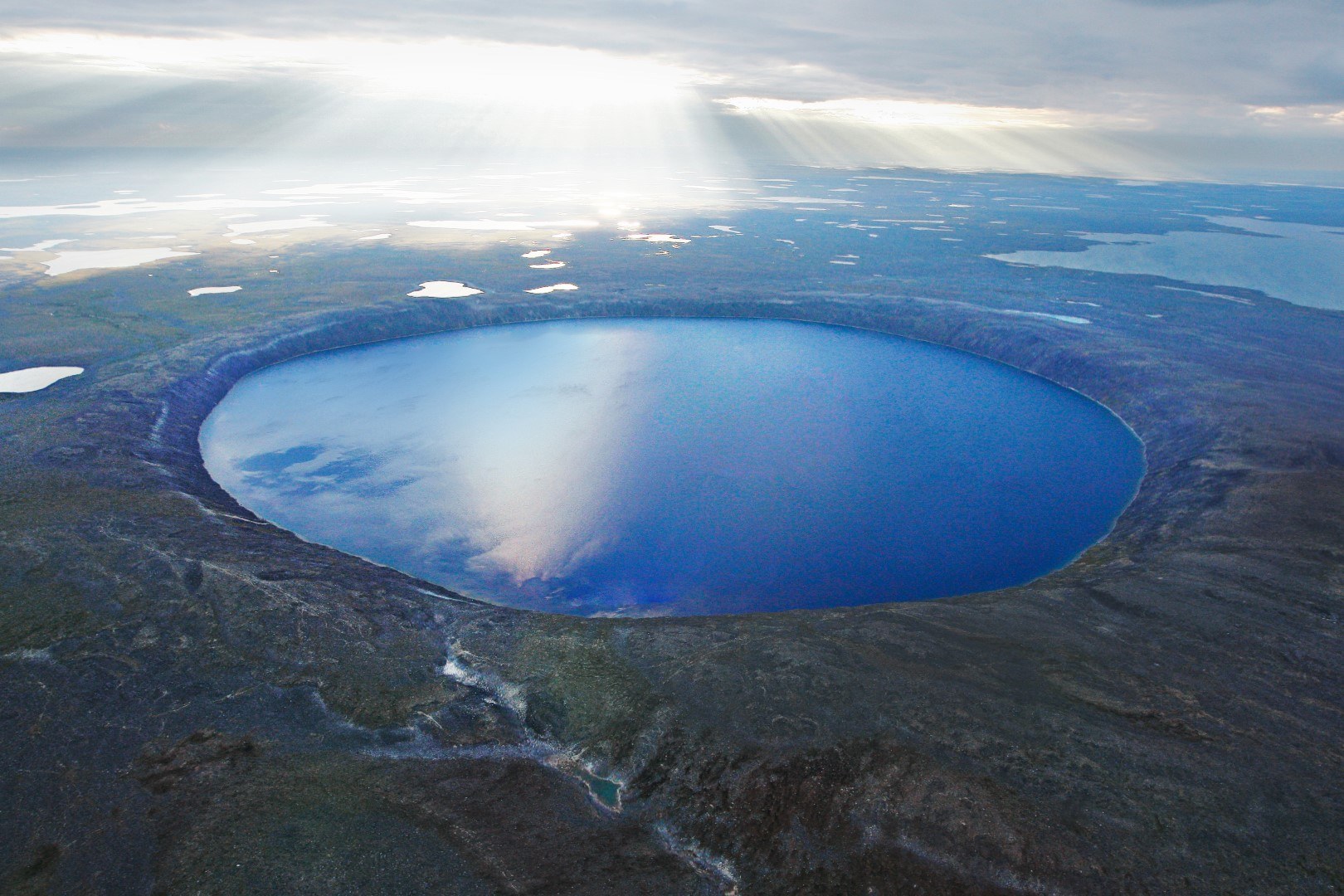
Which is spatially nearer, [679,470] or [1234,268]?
[679,470]

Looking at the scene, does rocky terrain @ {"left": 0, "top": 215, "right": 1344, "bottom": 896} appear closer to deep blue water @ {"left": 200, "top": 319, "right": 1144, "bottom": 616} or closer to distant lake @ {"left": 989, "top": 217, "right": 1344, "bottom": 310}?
deep blue water @ {"left": 200, "top": 319, "right": 1144, "bottom": 616}

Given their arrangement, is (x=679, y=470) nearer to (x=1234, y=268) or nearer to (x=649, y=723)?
(x=649, y=723)

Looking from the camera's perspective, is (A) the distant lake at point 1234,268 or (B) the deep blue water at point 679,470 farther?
(A) the distant lake at point 1234,268

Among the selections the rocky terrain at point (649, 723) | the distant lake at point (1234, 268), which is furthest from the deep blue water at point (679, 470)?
the distant lake at point (1234, 268)

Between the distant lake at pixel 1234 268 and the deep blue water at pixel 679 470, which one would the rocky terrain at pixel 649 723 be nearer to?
the deep blue water at pixel 679 470

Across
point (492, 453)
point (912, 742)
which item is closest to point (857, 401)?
point (492, 453)

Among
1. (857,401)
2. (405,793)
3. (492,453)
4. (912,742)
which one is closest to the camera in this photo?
(405,793)

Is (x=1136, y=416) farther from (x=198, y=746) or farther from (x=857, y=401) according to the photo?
(x=198, y=746)

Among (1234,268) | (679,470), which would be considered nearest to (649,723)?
(679,470)
